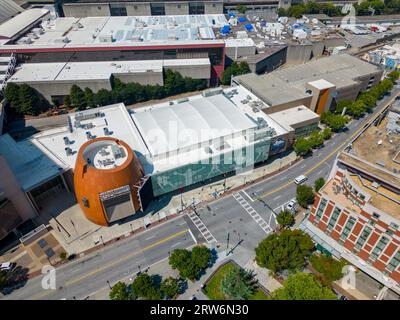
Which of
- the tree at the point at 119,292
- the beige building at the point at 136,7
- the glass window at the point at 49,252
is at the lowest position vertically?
the glass window at the point at 49,252

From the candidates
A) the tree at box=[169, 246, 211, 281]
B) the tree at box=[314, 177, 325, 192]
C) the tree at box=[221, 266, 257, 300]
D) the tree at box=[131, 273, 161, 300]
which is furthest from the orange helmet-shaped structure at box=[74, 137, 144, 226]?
the tree at box=[314, 177, 325, 192]

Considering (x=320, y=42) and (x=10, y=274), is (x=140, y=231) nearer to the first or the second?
(x=10, y=274)

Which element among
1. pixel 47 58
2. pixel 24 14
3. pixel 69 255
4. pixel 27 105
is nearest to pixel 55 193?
pixel 69 255

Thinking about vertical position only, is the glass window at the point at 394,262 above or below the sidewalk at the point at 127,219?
above

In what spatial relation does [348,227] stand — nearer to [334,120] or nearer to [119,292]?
[119,292]

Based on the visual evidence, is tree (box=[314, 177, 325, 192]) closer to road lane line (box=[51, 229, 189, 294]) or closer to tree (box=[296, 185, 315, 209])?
tree (box=[296, 185, 315, 209])

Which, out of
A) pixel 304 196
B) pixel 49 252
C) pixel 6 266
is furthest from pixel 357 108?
pixel 6 266

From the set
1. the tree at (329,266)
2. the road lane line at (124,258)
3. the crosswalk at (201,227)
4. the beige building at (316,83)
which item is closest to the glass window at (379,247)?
the tree at (329,266)

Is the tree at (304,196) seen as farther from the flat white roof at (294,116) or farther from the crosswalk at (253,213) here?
the flat white roof at (294,116)
